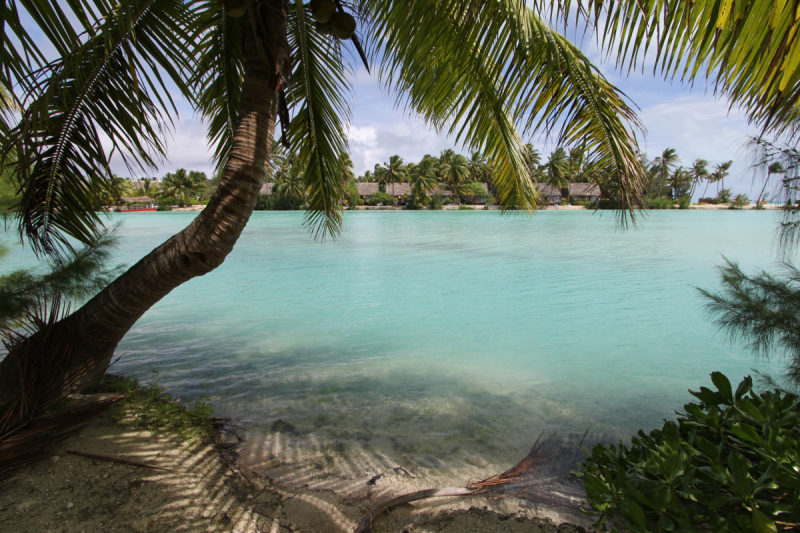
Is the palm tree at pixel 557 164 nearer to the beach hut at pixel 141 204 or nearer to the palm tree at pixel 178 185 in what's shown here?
the beach hut at pixel 141 204

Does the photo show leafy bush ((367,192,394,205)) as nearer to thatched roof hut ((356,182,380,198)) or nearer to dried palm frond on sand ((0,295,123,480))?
thatched roof hut ((356,182,380,198))

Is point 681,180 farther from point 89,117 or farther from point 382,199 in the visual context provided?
point 89,117

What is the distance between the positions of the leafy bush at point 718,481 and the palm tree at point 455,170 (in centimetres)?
5832

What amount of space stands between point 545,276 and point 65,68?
11.7 metres

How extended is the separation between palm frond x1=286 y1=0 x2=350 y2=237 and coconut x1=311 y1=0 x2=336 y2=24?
577 millimetres

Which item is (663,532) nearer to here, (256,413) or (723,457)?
(723,457)

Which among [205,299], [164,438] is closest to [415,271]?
[205,299]

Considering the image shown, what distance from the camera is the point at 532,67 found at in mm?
2520

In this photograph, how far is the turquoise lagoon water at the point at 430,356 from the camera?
3543mm

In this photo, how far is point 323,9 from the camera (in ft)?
8.80

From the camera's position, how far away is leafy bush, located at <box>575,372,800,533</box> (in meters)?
1.58

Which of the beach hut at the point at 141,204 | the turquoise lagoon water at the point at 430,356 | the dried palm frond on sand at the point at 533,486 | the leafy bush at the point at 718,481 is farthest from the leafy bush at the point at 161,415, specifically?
the beach hut at the point at 141,204

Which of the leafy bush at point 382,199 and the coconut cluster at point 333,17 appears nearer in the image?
the coconut cluster at point 333,17

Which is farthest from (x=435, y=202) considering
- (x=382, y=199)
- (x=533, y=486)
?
(x=533, y=486)
